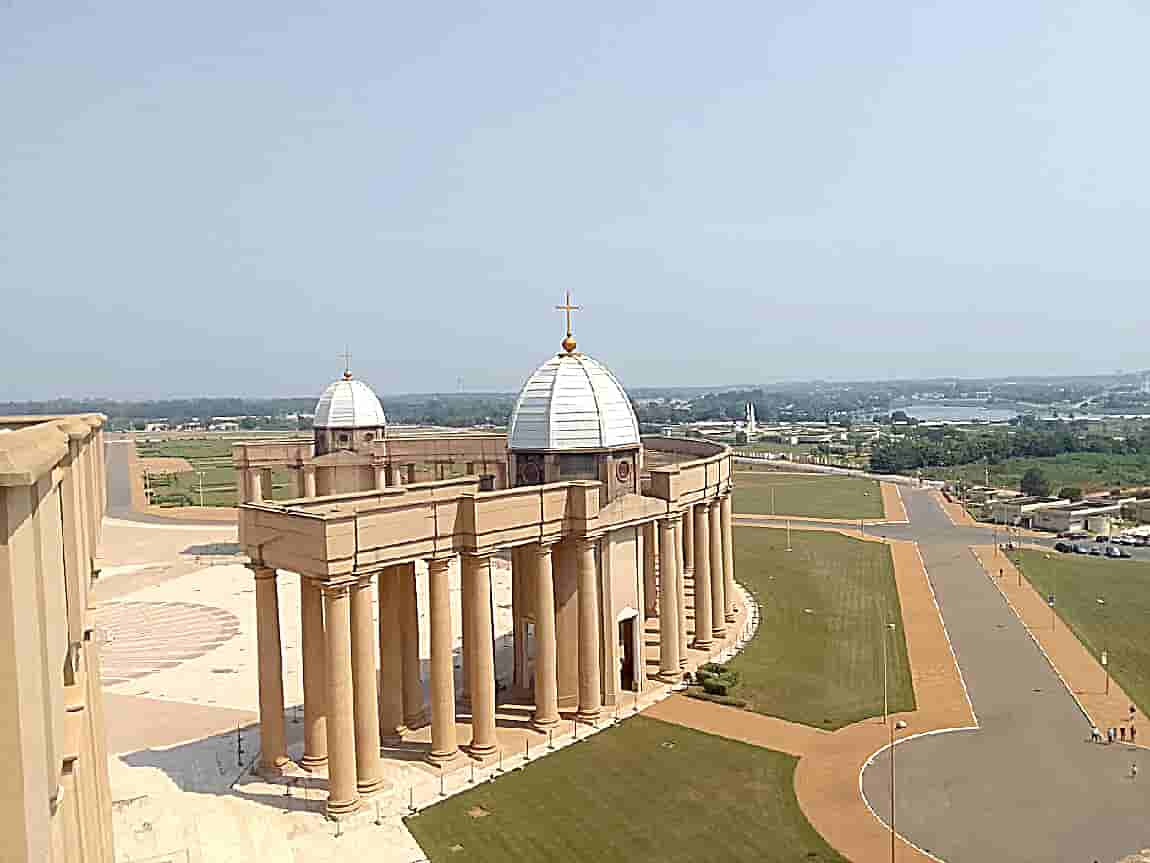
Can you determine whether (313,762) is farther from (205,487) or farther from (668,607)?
(205,487)

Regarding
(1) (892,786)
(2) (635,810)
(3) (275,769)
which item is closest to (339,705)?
(3) (275,769)

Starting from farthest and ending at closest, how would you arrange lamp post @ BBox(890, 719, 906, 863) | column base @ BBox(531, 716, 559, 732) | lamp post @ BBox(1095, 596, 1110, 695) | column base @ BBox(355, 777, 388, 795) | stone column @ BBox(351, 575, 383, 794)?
lamp post @ BBox(1095, 596, 1110, 695) → column base @ BBox(531, 716, 559, 732) → column base @ BBox(355, 777, 388, 795) → stone column @ BBox(351, 575, 383, 794) → lamp post @ BBox(890, 719, 906, 863)

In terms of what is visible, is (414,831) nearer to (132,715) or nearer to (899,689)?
(132,715)

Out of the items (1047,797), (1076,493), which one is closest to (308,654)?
(1047,797)

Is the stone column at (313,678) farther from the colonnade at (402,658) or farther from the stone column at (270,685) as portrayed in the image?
the stone column at (270,685)

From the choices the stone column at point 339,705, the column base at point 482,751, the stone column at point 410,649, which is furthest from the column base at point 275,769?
the column base at point 482,751

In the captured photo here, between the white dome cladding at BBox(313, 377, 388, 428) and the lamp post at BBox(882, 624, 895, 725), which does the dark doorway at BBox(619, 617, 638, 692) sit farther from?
the white dome cladding at BBox(313, 377, 388, 428)

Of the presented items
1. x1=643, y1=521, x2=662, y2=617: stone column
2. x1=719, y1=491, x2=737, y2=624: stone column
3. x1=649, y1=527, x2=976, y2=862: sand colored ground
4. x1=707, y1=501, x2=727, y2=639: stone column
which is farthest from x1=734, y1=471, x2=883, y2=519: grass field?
x1=649, y1=527, x2=976, y2=862: sand colored ground
